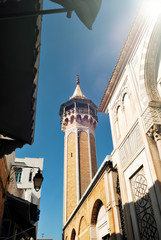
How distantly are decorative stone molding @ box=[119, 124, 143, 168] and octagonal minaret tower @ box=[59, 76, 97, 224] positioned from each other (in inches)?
603

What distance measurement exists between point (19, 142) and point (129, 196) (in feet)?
12.5

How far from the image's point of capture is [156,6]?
5793 millimetres

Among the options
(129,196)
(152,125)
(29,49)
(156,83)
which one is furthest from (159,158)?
(29,49)

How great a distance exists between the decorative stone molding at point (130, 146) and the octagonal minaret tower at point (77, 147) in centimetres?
1530

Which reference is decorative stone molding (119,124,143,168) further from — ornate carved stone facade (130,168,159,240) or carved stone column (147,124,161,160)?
ornate carved stone facade (130,168,159,240)

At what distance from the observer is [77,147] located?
2400 centimetres

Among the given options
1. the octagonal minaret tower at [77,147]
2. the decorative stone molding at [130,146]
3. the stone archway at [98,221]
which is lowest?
the stone archway at [98,221]

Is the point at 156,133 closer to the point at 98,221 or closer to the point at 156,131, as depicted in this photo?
the point at 156,131

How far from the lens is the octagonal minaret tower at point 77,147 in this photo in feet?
69.5

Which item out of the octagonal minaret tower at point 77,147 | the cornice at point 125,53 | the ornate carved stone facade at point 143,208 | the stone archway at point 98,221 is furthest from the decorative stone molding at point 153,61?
the octagonal minaret tower at point 77,147

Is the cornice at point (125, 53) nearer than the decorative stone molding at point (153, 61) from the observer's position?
No

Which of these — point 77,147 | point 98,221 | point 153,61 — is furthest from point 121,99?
point 77,147

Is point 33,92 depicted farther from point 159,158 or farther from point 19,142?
point 159,158

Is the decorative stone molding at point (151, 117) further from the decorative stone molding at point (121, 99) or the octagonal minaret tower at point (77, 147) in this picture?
the octagonal minaret tower at point (77, 147)
